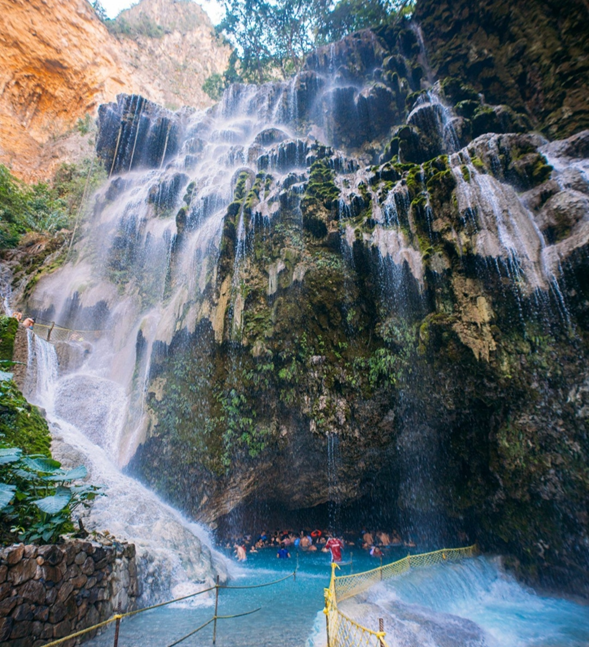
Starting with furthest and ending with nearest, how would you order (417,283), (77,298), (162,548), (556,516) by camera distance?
(77,298)
(417,283)
(556,516)
(162,548)

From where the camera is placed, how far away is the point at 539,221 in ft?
33.8

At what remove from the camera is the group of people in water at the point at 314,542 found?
37.5 feet

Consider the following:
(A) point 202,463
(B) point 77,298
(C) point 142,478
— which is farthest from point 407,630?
(B) point 77,298

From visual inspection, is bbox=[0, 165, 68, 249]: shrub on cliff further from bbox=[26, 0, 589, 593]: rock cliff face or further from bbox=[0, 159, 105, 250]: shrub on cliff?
bbox=[26, 0, 589, 593]: rock cliff face

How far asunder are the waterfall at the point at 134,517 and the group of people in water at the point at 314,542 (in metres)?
1.84

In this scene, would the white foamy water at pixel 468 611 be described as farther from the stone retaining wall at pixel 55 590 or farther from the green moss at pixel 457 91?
the green moss at pixel 457 91

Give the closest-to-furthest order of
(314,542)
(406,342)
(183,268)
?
(406,342) < (314,542) < (183,268)

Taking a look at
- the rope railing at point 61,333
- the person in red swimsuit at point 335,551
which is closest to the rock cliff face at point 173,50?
the rope railing at point 61,333

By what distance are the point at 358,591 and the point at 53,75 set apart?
1766 inches

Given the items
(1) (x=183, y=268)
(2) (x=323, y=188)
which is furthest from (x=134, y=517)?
(2) (x=323, y=188)

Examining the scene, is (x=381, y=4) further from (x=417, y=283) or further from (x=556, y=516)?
(x=556, y=516)

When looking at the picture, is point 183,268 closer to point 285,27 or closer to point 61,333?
point 61,333

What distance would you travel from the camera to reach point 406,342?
1135cm

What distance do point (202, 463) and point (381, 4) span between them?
107ft
